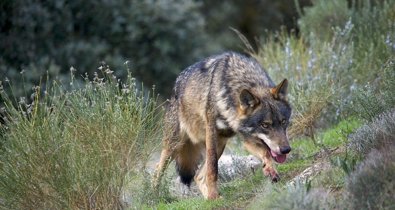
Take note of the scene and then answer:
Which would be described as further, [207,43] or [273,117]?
[207,43]

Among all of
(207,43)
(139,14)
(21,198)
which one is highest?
(21,198)

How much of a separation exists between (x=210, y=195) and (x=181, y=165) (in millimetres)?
982

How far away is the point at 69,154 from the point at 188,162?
216 centimetres

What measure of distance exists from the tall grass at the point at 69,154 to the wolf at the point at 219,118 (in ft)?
3.44

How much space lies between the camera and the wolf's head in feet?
27.7

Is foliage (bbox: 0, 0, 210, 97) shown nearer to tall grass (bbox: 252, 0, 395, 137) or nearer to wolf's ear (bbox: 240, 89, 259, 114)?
tall grass (bbox: 252, 0, 395, 137)

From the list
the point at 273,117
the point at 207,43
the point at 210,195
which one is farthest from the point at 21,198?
the point at 207,43

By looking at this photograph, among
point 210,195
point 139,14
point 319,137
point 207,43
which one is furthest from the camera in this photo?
point 207,43

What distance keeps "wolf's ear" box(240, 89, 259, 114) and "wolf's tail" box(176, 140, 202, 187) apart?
1.25 metres

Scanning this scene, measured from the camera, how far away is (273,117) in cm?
852

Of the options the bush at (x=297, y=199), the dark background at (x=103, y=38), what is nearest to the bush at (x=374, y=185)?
the bush at (x=297, y=199)

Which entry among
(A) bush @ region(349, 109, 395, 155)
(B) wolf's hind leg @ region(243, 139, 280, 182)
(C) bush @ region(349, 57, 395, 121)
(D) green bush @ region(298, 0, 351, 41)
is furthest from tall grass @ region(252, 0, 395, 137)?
(A) bush @ region(349, 109, 395, 155)

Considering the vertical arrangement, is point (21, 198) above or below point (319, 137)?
above

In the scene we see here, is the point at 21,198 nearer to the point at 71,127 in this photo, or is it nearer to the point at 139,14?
the point at 71,127
